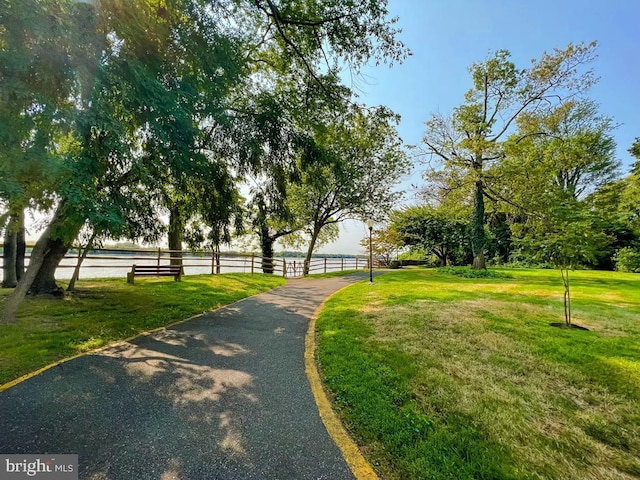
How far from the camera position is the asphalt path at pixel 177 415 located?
1892mm

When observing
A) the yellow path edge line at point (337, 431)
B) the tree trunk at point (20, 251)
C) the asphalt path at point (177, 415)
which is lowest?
the yellow path edge line at point (337, 431)

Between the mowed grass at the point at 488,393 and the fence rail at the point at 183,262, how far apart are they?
5.96 meters

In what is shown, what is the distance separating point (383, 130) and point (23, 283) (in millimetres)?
8441

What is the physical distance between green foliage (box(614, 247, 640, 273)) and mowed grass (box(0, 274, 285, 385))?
20079mm

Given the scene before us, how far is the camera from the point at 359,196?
18328 mm

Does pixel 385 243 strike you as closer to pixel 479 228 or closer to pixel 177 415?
pixel 479 228

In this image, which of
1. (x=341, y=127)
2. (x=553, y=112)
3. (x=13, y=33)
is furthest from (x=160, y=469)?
(x=553, y=112)

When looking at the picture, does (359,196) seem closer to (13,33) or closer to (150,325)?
(150,325)

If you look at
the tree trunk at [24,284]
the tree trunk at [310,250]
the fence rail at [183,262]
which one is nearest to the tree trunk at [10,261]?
the fence rail at [183,262]

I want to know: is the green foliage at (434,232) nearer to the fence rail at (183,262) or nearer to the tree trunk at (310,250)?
the fence rail at (183,262)

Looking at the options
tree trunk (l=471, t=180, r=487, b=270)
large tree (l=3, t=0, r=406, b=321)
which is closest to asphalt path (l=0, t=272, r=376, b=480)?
large tree (l=3, t=0, r=406, b=321)

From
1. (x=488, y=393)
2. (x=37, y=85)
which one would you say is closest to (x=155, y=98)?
(x=37, y=85)

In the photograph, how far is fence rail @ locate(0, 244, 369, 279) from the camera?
940 cm

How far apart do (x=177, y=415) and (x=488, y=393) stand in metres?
2.82
